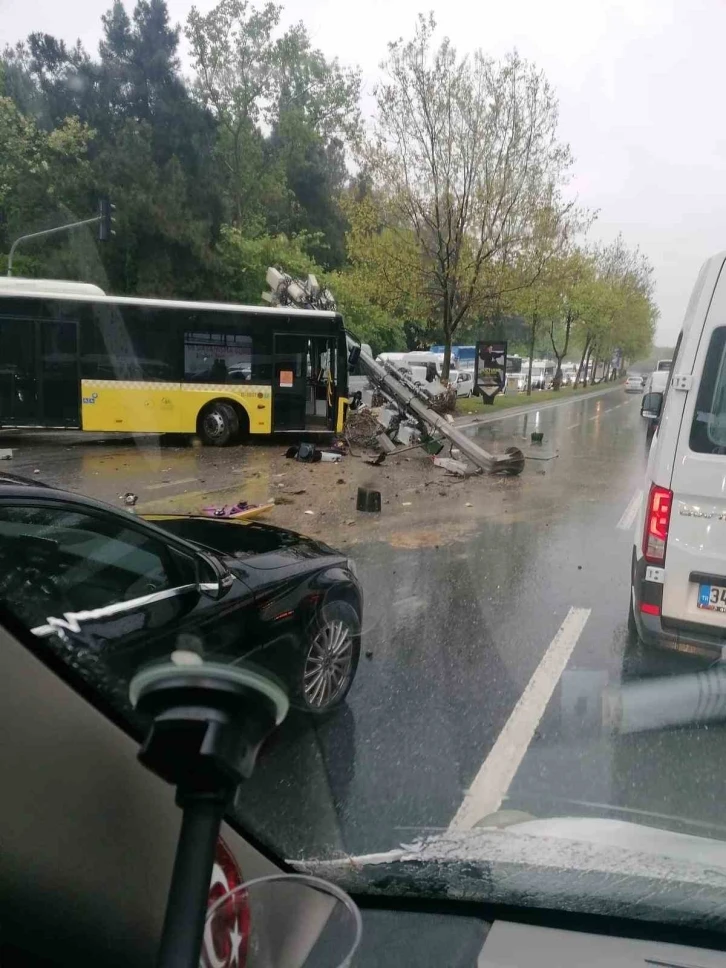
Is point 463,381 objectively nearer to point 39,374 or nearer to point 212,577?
point 39,374

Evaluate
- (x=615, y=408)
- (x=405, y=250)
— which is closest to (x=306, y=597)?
(x=405, y=250)

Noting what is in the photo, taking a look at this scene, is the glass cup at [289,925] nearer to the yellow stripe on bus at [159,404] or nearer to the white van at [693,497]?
the white van at [693,497]

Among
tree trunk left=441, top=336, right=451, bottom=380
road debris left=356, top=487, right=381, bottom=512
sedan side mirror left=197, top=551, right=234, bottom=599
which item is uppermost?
tree trunk left=441, top=336, right=451, bottom=380

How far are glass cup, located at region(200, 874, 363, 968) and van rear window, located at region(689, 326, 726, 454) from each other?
3213mm

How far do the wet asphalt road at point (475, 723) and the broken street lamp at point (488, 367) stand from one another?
9759mm

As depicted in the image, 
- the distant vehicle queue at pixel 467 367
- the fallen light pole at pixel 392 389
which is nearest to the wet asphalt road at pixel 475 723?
the fallen light pole at pixel 392 389

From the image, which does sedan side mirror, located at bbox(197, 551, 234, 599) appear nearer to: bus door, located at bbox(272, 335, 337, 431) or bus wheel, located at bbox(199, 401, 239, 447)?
bus wheel, located at bbox(199, 401, 239, 447)

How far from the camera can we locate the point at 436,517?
899cm

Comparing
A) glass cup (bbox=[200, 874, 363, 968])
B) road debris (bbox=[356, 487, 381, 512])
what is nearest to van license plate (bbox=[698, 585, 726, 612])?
glass cup (bbox=[200, 874, 363, 968])

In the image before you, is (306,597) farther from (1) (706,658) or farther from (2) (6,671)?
(1) (706,658)

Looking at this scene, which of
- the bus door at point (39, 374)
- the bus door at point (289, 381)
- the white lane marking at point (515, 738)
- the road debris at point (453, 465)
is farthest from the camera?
the road debris at point (453, 465)

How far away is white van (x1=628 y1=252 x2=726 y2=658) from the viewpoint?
13.2 ft

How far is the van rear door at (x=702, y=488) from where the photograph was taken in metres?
4.02

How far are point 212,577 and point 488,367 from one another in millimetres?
15566
